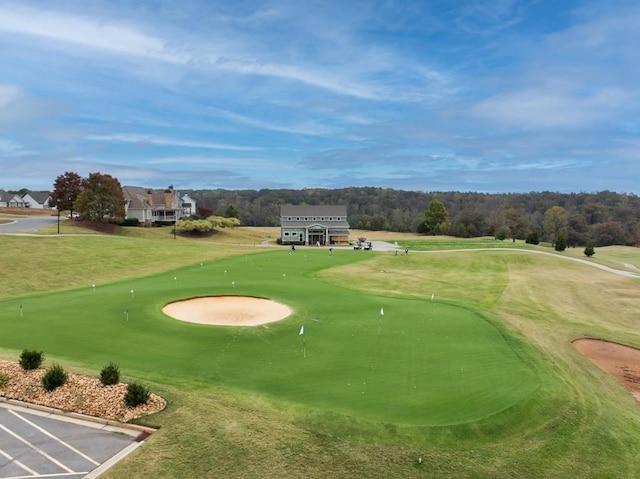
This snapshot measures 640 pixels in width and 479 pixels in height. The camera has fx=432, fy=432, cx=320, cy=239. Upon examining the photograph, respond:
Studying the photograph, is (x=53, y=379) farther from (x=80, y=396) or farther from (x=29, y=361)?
(x=29, y=361)

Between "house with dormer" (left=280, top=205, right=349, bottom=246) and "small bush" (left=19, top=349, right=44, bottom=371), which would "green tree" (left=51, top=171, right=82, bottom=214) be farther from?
"small bush" (left=19, top=349, right=44, bottom=371)

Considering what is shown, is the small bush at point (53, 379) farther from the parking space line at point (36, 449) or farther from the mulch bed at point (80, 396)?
the parking space line at point (36, 449)

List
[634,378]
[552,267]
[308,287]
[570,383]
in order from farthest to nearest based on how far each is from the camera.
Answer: [552,267], [308,287], [634,378], [570,383]

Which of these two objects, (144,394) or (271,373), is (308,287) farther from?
(144,394)

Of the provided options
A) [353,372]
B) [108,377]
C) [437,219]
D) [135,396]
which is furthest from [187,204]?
[135,396]

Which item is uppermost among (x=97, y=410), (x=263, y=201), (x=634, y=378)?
(x=263, y=201)

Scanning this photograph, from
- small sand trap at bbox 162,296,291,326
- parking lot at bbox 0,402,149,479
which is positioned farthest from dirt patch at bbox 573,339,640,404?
parking lot at bbox 0,402,149,479

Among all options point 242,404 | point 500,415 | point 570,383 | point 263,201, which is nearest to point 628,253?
point 570,383

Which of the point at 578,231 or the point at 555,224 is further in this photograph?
the point at 555,224
